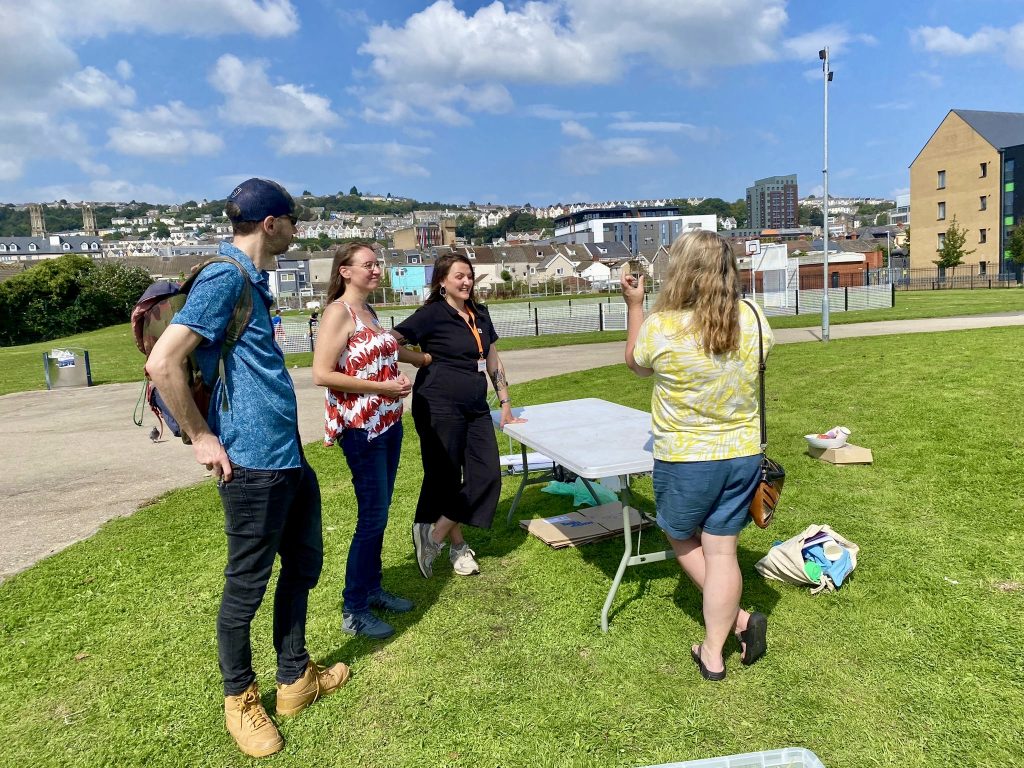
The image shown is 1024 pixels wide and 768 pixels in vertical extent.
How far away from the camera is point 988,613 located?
3465mm

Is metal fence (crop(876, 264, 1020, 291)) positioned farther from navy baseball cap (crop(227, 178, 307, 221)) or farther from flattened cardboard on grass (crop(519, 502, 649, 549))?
navy baseball cap (crop(227, 178, 307, 221))

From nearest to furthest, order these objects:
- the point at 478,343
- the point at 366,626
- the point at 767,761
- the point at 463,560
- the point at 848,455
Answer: the point at 767,761
the point at 366,626
the point at 478,343
the point at 463,560
the point at 848,455

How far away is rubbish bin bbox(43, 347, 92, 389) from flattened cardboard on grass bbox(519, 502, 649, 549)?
1517 cm

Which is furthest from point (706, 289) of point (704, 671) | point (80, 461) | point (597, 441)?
point (80, 461)

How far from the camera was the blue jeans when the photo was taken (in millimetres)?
3410

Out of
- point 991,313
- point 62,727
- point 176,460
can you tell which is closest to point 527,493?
point 62,727

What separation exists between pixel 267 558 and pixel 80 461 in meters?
7.20

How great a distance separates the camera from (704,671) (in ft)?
10.1

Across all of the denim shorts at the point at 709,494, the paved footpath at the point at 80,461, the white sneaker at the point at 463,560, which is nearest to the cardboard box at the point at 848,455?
the white sneaker at the point at 463,560

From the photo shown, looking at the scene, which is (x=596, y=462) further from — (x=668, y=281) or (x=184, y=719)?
(x=184, y=719)

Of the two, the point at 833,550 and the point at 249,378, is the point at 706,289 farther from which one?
the point at 833,550

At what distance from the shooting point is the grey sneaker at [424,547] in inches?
165

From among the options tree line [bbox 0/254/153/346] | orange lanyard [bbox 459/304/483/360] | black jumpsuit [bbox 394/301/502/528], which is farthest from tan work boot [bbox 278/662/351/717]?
tree line [bbox 0/254/153/346]

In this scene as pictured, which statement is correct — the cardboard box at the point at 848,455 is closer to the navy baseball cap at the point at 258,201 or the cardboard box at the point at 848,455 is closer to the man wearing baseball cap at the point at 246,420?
the man wearing baseball cap at the point at 246,420
